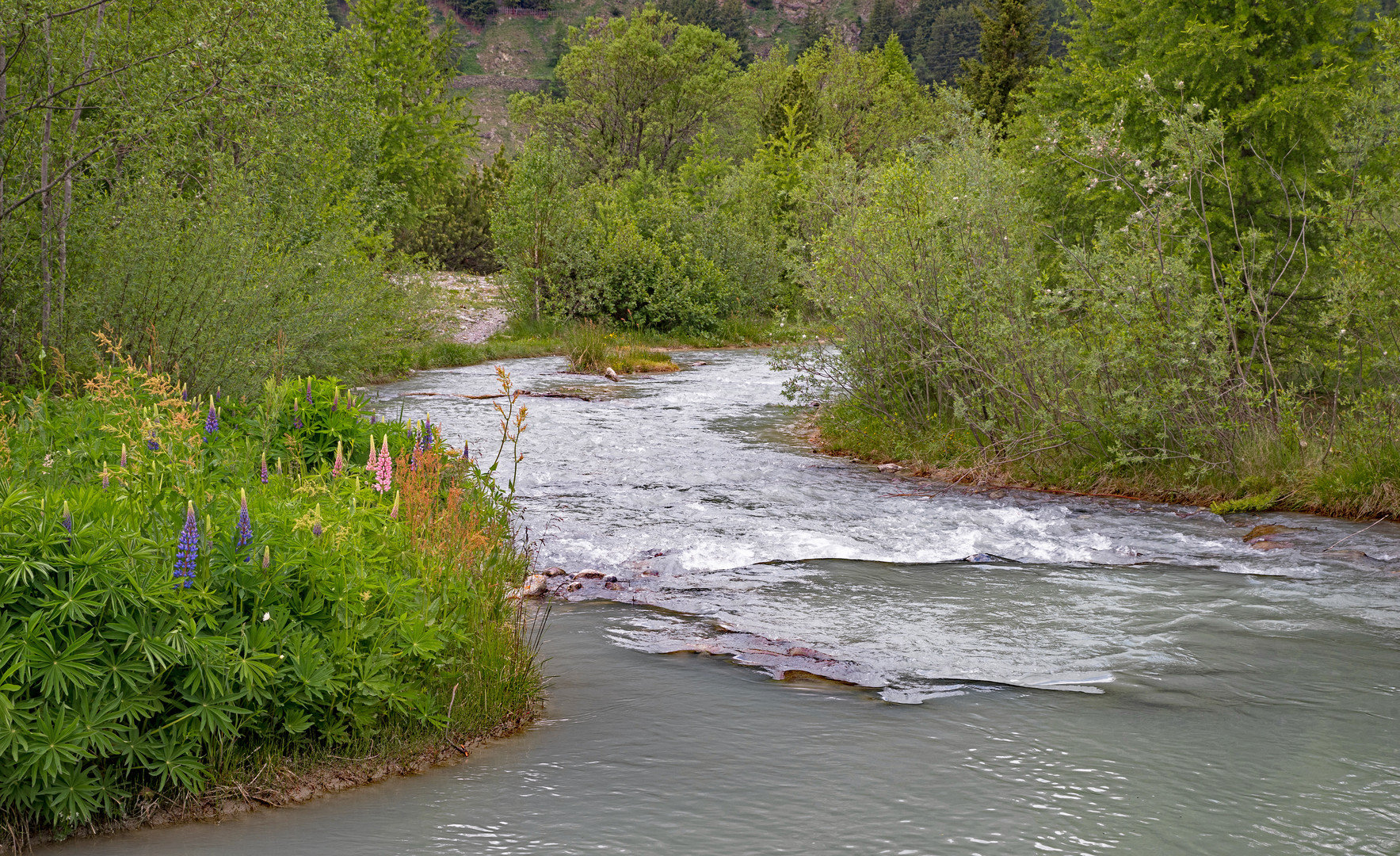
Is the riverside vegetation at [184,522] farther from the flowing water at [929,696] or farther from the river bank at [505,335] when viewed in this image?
the river bank at [505,335]

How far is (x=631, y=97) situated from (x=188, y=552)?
199 ft

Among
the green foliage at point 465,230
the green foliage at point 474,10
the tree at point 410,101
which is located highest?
the green foliage at point 474,10

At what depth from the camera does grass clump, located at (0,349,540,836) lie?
4414 mm

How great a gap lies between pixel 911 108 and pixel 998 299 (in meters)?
61.8

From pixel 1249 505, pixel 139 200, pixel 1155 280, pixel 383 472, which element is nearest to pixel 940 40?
pixel 1155 280

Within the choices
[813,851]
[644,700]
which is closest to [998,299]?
[644,700]

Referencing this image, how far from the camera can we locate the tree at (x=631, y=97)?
2415 inches

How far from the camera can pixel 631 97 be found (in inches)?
2454

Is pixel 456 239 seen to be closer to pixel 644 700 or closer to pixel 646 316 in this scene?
pixel 646 316

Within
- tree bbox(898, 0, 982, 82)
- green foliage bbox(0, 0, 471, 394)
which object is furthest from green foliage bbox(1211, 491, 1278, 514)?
tree bbox(898, 0, 982, 82)

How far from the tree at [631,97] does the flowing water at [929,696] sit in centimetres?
5225

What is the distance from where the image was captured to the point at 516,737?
19.7 feet

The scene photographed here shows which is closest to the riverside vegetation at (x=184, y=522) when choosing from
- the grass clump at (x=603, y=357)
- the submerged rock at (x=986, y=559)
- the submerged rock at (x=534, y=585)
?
the submerged rock at (x=534, y=585)

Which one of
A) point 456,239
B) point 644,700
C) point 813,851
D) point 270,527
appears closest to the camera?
point 813,851
